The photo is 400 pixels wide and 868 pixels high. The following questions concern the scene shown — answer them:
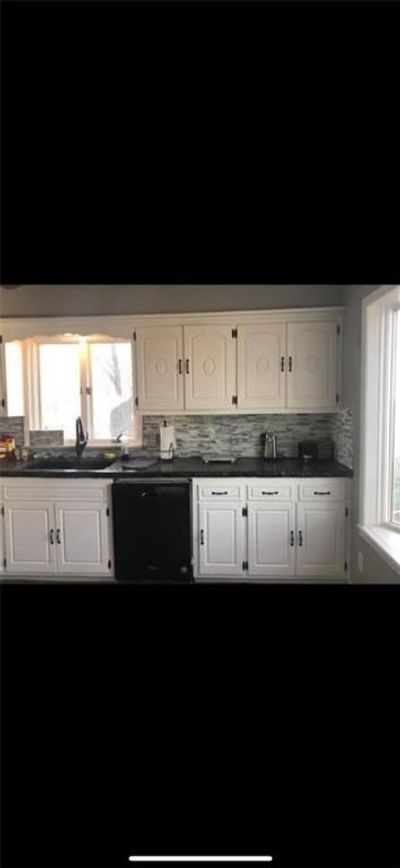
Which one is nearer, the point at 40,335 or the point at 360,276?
the point at 360,276

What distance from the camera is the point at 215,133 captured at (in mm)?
417

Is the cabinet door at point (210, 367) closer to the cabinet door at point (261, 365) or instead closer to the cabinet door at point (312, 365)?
the cabinet door at point (261, 365)

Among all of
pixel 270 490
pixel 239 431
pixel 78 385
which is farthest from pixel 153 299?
pixel 270 490

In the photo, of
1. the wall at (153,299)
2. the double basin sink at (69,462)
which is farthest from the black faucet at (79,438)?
the wall at (153,299)

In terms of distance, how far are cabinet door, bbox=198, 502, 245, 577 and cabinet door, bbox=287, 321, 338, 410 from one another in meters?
0.88

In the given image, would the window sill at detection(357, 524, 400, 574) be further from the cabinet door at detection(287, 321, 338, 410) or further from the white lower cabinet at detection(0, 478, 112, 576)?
the white lower cabinet at detection(0, 478, 112, 576)

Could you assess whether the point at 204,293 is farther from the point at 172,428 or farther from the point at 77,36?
the point at 77,36

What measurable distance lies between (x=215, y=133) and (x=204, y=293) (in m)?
3.03

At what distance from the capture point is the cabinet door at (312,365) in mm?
3197

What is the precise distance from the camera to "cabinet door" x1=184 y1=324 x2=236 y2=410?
10.7ft
